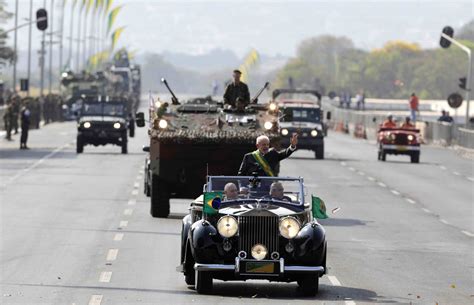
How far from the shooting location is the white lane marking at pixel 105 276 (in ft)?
67.4

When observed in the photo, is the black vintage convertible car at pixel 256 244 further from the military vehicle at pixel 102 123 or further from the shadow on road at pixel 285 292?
the military vehicle at pixel 102 123

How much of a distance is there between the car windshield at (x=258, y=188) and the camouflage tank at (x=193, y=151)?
9.05 meters

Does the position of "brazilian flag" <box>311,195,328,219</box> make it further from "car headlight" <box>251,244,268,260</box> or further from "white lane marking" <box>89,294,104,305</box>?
"white lane marking" <box>89,294,104,305</box>

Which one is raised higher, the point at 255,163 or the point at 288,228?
the point at 255,163

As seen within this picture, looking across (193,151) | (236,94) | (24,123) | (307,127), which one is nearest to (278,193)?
(193,151)

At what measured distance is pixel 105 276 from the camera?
68.9ft

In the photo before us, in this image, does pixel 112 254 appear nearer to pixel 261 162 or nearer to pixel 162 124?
pixel 261 162

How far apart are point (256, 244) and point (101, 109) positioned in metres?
39.8

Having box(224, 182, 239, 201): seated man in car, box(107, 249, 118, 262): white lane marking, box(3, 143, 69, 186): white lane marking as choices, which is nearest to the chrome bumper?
box(224, 182, 239, 201): seated man in car

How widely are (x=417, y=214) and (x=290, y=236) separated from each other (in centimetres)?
1561

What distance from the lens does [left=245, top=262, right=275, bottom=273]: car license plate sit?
18422 mm

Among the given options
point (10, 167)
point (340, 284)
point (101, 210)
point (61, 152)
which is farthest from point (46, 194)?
point (61, 152)

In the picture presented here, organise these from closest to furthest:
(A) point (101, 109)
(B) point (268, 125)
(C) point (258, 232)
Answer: (C) point (258, 232), (B) point (268, 125), (A) point (101, 109)

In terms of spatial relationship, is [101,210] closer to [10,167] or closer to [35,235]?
[35,235]
